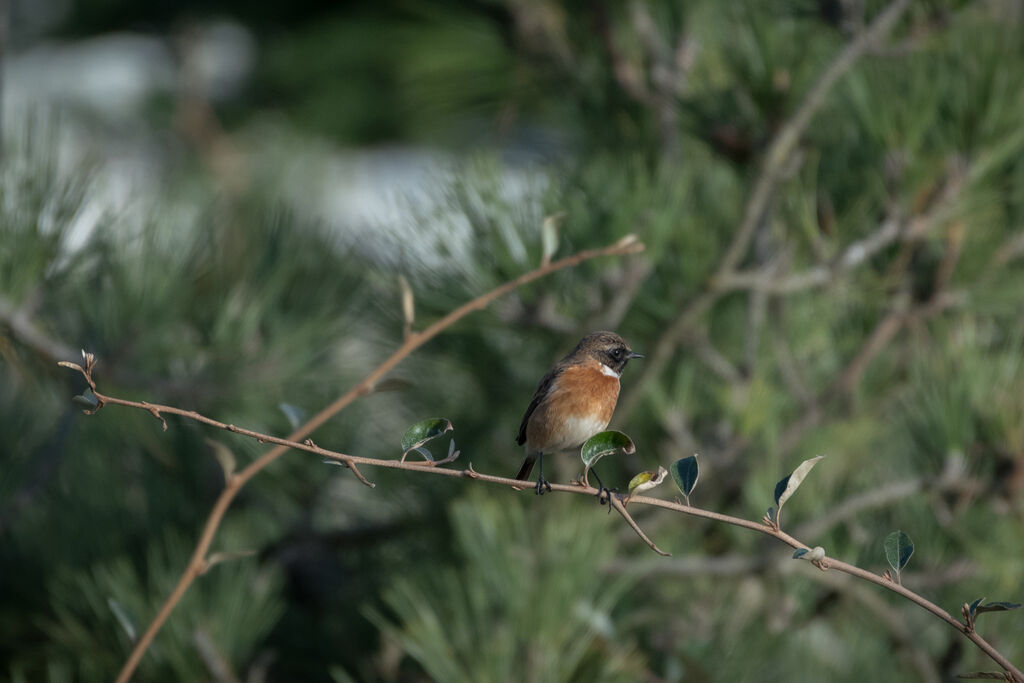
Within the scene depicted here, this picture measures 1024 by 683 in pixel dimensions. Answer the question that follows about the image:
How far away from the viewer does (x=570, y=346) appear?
2064 millimetres

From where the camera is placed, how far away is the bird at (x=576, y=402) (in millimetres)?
1636

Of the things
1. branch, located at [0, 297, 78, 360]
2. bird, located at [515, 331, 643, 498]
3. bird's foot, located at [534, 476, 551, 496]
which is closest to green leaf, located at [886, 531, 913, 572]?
bird's foot, located at [534, 476, 551, 496]

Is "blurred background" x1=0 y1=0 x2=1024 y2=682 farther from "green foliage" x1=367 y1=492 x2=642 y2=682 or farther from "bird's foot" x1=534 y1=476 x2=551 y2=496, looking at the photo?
"bird's foot" x1=534 y1=476 x2=551 y2=496

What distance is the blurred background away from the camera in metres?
1.86

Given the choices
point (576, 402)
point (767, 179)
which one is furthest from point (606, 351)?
point (767, 179)

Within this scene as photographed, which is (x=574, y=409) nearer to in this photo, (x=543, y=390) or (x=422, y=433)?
(x=543, y=390)

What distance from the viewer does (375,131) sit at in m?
5.13

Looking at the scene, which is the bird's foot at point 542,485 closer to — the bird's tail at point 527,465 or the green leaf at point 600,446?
the green leaf at point 600,446

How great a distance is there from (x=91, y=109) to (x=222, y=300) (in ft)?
10.9

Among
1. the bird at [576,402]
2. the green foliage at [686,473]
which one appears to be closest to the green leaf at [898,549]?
the green foliage at [686,473]

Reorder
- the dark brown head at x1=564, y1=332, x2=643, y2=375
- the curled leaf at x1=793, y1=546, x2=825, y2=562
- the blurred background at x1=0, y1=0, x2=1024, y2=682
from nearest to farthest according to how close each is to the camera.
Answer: the curled leaf at x1=793, y1=546, x2=825, y2=562 < the dark brown head at x1=564, y1=332, x2=643, y2=375 < the blurred background at x1=0, y1=0, x2=1024, y2=682

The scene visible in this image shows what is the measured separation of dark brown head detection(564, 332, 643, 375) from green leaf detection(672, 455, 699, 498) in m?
0.51

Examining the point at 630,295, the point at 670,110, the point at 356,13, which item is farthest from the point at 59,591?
the point at 356,13

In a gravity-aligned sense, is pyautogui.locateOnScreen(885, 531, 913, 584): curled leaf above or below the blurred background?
above
